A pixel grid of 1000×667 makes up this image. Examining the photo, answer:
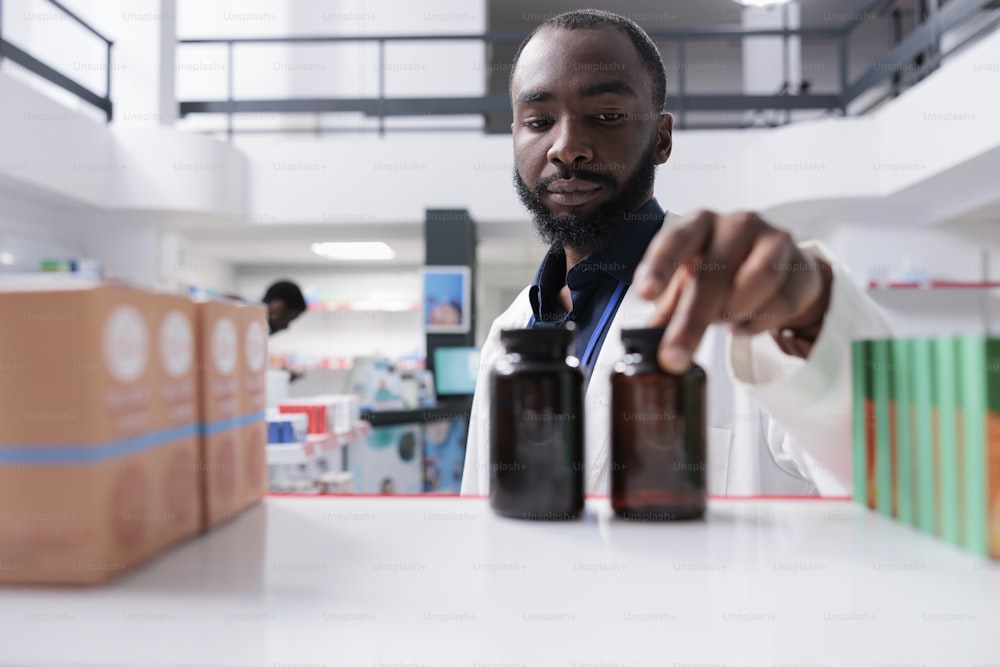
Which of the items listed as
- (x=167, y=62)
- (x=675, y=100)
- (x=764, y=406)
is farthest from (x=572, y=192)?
(x=167, y=62)

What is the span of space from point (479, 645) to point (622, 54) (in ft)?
3.78

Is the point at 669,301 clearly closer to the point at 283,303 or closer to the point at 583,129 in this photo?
the point at 583,129

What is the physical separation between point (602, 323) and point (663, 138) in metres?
0.43

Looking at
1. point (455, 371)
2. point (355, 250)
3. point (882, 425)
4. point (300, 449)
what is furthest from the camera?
point (355, 250)

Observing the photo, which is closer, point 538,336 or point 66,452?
point 66,452

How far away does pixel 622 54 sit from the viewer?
52.8 inches

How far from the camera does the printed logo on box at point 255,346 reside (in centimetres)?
85

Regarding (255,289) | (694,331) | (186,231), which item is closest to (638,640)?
(694,331)

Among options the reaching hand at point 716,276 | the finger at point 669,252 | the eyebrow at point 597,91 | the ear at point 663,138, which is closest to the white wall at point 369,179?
the ear at point 663,138

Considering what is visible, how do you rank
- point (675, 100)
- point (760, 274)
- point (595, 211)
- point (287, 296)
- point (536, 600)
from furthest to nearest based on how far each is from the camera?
point (675, 100) → point (287, 296) → point (595, 211) → point (760, 274) → point (536, 600)

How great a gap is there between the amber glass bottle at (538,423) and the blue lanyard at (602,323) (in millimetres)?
606

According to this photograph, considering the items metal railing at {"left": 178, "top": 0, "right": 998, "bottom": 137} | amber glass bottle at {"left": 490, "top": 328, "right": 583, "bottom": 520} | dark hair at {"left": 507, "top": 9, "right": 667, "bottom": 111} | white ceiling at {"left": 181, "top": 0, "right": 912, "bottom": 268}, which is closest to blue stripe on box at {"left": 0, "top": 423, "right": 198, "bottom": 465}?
amber glass bottle at {"left": 490, "top": 328, "right": 583, "bottom": 520}

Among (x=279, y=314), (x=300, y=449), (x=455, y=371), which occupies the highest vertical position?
(x=279, y=314)

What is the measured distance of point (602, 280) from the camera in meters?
1.48
